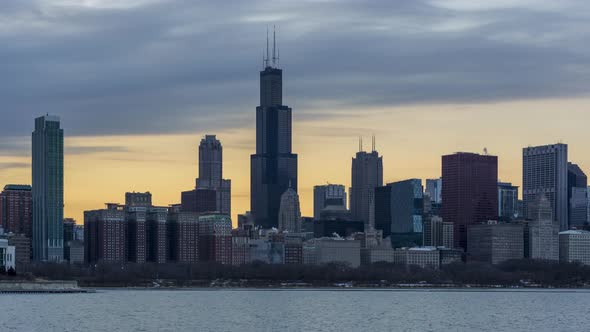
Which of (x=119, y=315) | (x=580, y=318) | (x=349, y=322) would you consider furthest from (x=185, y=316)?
(x=580, y=318)

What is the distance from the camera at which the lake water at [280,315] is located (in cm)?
12519

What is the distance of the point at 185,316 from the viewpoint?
14312 cm

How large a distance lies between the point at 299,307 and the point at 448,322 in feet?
123

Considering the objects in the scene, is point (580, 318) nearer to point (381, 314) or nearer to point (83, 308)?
point (381, 314)

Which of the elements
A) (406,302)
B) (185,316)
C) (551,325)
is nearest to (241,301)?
(406,302)

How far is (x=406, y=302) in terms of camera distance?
195m

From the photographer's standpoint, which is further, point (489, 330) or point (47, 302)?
point (47, 302)

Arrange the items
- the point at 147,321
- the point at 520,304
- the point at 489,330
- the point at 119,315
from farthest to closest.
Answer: the point at 520,304 < the point at 119,315 < the point at 147,321 < the point at 489,330

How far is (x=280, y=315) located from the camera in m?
148

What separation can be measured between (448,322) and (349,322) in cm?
946

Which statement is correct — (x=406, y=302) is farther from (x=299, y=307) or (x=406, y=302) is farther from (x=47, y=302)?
(x=47, y=302)

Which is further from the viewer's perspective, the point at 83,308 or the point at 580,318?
the point at 83,308

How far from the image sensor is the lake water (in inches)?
4929

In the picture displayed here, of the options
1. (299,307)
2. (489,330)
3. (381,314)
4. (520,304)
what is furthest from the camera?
(520,304)
